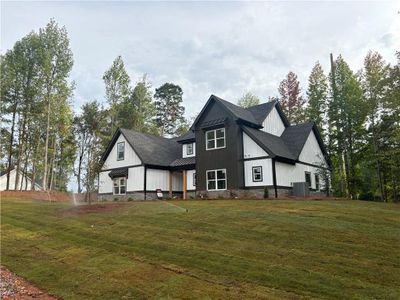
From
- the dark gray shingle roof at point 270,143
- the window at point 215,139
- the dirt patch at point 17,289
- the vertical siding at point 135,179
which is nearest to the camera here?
the dirt patch at point 17,289

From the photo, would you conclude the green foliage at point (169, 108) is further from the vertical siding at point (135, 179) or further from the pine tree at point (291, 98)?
the vertical siding at point (135, 179)

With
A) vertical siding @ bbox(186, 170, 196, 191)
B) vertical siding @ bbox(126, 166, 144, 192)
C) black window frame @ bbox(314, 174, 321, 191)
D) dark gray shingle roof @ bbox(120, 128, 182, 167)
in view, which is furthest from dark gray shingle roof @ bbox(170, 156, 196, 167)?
black window frame @ bbox(314, 174, 321, 191)

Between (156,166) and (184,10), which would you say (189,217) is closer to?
(184,10)

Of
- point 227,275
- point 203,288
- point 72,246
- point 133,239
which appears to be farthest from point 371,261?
point 72,246

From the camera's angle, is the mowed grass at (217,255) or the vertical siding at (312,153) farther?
the vertical siding at (312,153)

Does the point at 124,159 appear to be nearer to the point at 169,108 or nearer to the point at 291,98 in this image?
the point at 291,98

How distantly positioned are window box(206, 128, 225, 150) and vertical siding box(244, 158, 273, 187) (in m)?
2.65

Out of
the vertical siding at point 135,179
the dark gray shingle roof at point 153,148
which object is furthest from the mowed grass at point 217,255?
the dark gray shingle roof at point 153,148

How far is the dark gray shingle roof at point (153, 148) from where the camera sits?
2903 cm

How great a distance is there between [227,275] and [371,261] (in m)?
3.62

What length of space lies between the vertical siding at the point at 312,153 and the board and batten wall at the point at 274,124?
262 cm

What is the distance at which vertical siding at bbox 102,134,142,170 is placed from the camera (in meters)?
29.3

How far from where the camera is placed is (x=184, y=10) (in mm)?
17625

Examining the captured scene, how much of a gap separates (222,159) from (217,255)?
16329mm
